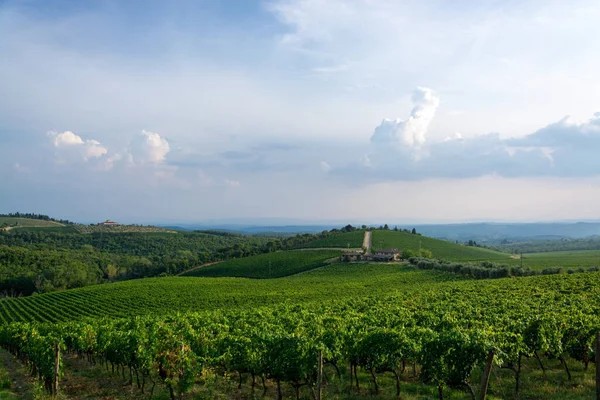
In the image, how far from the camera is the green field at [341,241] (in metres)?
139

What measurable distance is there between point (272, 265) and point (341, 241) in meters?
38.7

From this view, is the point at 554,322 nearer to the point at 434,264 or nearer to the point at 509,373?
the point at 509,373

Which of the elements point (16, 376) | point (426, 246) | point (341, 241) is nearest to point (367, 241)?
point (341, 241)

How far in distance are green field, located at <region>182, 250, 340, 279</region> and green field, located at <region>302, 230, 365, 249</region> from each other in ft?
38.3

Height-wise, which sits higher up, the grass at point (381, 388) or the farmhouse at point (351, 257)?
the grass at point (381, 388)

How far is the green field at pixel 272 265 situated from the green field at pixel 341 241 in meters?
11.7

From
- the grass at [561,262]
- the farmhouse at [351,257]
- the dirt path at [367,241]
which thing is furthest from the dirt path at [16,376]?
the dirt path at [367,241]

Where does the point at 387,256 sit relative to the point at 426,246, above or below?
below

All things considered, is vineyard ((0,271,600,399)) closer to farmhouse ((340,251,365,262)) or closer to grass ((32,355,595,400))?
grass ((32,355,595,400))

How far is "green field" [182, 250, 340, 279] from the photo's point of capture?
10800 cm

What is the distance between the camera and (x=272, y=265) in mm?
115125

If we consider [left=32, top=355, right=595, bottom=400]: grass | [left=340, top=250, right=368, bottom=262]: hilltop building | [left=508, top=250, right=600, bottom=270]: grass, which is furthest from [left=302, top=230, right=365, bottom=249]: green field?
[left=32, top=355, right=595, bottom=400]: grass

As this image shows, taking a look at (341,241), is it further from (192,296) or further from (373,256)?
(192,296)

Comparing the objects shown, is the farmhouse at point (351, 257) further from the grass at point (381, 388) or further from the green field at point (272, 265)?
the grass at point (381, 388)
